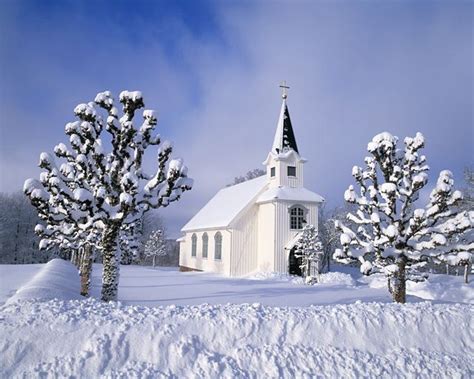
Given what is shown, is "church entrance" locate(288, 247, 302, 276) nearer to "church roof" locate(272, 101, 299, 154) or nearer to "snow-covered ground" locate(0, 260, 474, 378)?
"church roof" locate(272, 101, 299, 154)

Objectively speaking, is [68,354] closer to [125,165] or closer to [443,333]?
[125,165]

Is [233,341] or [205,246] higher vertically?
[205,246]

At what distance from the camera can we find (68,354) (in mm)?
5898

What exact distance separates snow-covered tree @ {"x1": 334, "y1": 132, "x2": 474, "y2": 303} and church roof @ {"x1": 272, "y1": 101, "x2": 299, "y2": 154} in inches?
585

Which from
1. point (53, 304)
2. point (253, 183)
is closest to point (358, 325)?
point (53, 304)

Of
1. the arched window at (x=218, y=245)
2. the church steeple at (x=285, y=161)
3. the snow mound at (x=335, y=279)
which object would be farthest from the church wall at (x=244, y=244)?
the snow mound at (x=335, y=279)

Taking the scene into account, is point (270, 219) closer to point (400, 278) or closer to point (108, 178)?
point (400, 278)

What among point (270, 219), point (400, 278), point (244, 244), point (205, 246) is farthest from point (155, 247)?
point (400, 278)

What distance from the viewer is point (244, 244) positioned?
25.5 meters

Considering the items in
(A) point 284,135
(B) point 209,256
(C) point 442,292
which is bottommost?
(C) point 442,292

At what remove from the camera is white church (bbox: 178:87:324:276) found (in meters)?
24.5

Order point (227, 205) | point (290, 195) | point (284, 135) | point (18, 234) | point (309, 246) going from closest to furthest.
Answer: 1. point (309, 246)
2. point (290, 195)
3. point (284, 135)
4. point (227, 205)
5. point (18, 234)

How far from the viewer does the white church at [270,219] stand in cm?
2448

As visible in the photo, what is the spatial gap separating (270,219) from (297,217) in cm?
188
